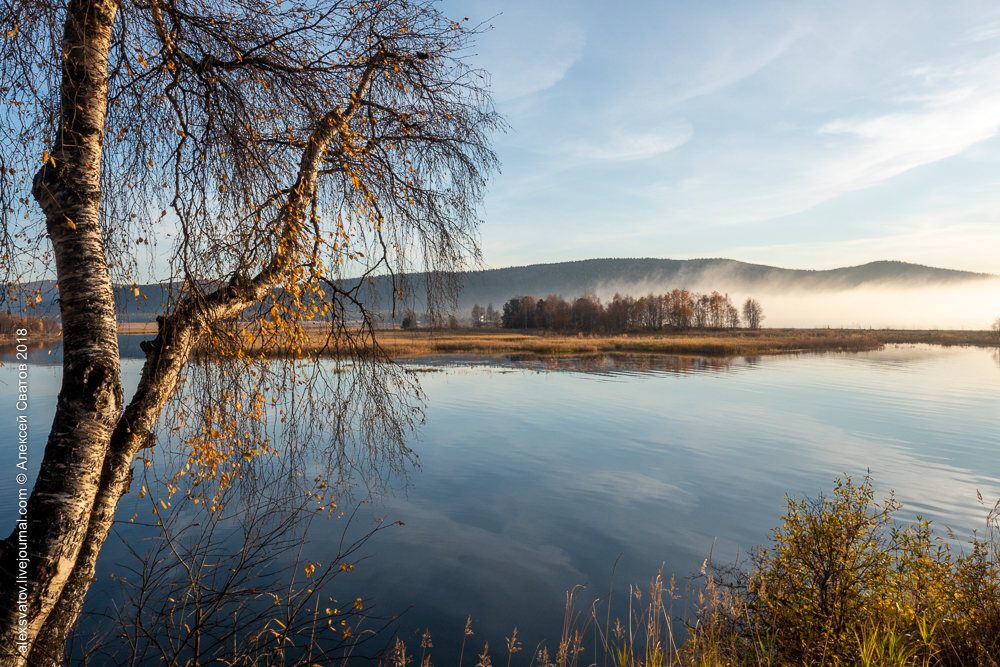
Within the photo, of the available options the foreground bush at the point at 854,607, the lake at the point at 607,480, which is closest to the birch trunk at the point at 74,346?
the foreground bush at the point at 854,607

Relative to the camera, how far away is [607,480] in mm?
12969

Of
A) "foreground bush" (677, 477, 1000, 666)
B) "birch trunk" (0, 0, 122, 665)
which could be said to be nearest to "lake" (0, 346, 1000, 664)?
"foreground bush" (677, 477, 1000, 666)

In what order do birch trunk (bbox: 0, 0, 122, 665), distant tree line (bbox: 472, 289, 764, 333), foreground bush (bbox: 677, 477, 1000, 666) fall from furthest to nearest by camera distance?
distant tree line (bbox: 472, 289, 764, 333)
foreground bush (bbox: 677, 477, 1000, 666)
birch trunk (bbox: 0, 0, 122, 665)

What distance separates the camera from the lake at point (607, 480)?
8.34 meters

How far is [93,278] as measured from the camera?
10.5 feet

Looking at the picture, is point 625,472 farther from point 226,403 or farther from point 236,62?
point 236,62

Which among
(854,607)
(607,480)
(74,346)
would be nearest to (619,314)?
(607,480)

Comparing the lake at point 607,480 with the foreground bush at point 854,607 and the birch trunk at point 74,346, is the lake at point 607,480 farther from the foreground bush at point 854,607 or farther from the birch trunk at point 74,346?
the birch trunk at point 74,346

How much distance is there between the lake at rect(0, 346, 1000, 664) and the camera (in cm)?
834

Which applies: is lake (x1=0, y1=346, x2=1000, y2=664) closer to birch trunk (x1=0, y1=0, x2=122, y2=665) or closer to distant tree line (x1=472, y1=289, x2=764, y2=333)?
birch trunk (x1=0, y1=0, x2=122, y2=665)

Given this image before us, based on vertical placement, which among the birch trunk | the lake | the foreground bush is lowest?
the lake

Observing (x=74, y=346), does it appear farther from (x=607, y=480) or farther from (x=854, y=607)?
(x=607, y=480)

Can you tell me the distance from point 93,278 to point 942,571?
25.8ft

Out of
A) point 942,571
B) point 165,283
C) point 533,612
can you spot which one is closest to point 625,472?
point 533,612
